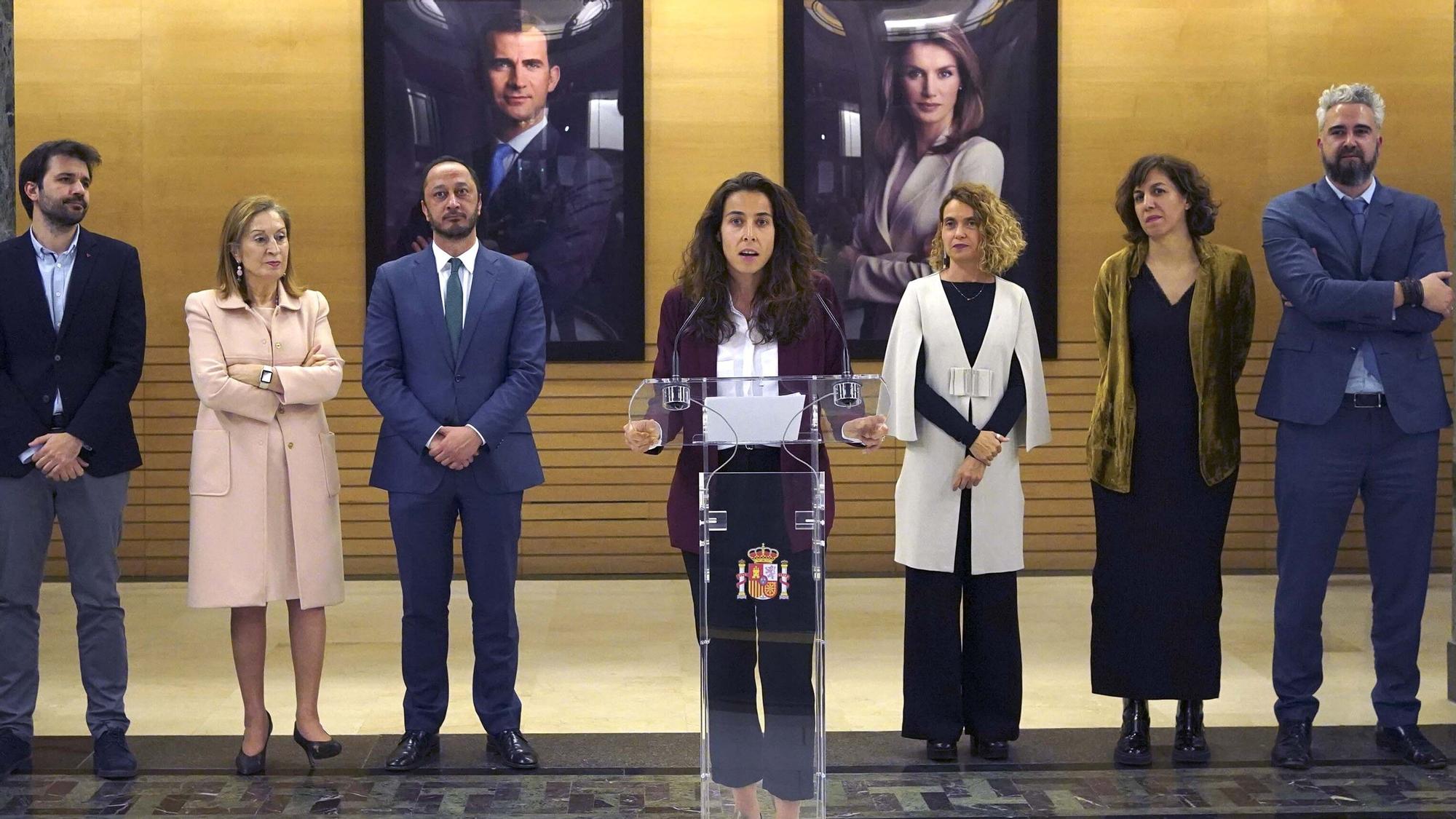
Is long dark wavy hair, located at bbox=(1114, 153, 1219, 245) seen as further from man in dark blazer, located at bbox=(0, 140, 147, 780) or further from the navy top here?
man in dark blazer, located at bbox=(0, 140, 147, 780)

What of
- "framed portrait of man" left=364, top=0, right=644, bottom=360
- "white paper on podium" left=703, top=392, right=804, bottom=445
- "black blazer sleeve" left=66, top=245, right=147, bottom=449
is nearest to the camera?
"white paper on podium" left=703, top=392, right=804, bottom=445

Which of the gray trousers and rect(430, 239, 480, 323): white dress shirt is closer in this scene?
the gray trousers

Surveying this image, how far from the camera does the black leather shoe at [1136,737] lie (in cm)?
446

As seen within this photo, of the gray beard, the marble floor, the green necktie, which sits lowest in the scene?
the marble floor

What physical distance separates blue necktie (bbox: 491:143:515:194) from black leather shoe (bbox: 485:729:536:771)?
148 inches

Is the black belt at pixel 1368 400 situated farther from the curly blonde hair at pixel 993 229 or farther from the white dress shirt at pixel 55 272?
the white dress shirt at pixel 55 272

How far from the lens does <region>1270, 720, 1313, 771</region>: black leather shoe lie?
4387 mm

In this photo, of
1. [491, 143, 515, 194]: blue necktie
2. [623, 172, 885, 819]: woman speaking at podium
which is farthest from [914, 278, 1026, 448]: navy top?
[491, 143, 515, 194]: blue necktie

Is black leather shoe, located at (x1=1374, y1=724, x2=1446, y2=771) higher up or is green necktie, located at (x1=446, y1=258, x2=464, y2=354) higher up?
green necktie, located at (x1=446, y1=258, x2=464, y2=354)

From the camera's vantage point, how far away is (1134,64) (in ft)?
25.3

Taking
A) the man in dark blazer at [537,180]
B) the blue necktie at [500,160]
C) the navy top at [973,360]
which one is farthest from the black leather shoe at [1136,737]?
the blue necktie at [500,160]

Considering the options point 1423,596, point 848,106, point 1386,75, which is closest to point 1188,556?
point 1423,596

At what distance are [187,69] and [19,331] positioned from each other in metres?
3.63

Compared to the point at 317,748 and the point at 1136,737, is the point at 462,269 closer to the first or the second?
the point at 317,748
